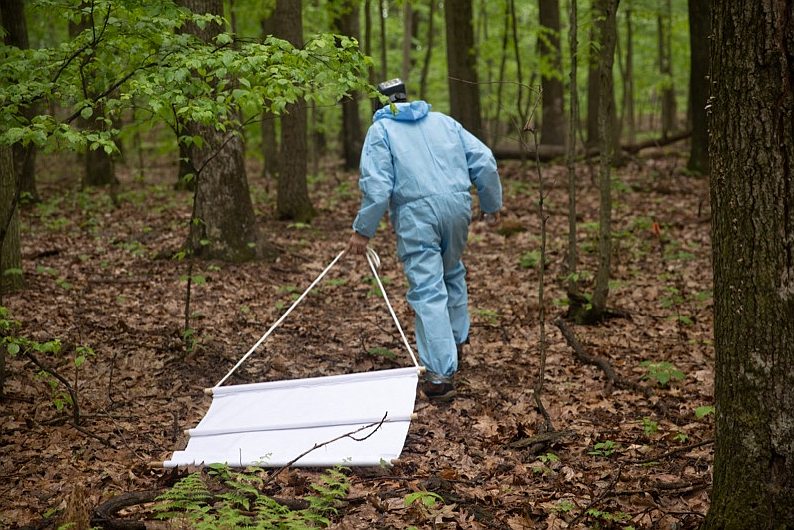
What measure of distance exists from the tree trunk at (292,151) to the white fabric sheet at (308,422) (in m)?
5.37

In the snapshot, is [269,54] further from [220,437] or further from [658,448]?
[658,448]

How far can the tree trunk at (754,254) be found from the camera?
7.27 feet

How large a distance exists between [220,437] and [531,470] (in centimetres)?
180

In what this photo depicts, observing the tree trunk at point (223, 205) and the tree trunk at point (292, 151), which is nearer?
the tree trunk at point (223, 205)

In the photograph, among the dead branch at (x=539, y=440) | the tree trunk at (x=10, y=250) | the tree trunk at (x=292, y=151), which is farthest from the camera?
the tree trunk at (x=292, y=151)

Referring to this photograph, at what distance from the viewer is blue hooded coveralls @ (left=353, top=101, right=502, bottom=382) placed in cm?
474

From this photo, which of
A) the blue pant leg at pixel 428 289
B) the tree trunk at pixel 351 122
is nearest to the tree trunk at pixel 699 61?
the tree trunk at pixel 351 122

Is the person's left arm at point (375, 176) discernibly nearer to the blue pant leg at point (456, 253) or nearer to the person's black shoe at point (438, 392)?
the blue pant leg at point (456, 253)

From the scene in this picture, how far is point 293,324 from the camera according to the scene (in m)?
6.46

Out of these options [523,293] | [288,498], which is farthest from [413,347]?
[288,498]

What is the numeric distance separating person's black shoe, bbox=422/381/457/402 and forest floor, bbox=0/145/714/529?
0.26ft

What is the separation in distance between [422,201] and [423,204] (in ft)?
0.08

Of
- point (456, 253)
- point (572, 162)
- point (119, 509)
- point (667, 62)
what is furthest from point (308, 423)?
point (667, 62)

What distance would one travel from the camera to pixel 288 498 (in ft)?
10.7
